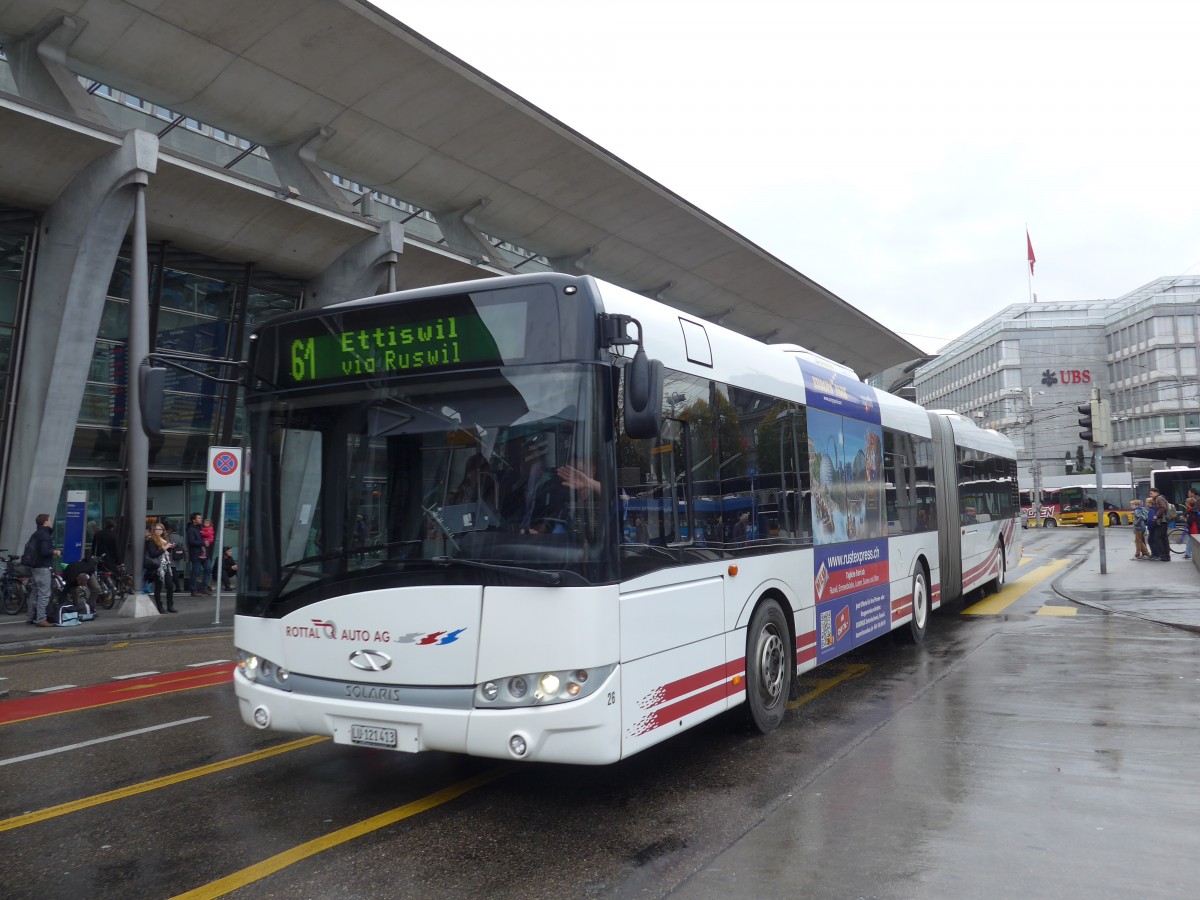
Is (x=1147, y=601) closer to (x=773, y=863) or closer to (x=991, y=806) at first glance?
(x=991, y=806)

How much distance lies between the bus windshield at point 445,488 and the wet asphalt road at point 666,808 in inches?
50.8

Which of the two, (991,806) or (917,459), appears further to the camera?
(917,459)

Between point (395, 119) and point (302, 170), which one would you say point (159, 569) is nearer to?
point (302, 170)

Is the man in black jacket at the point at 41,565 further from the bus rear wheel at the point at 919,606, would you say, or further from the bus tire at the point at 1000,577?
the bus tire at the point at 1000,577

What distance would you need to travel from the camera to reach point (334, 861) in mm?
4520

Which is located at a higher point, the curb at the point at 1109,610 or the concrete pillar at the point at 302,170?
the concrete pillar at the point at 302,170

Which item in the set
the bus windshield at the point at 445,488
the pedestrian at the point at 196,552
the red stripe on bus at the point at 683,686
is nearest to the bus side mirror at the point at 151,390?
the bus windshield at the point at 445,488

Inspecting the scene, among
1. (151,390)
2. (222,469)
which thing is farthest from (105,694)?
(222,469)

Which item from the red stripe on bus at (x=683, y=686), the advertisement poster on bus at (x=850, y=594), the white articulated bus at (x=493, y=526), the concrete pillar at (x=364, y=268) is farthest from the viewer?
the concrete pillar at (x=364, y=268)

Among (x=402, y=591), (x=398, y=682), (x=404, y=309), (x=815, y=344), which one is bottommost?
(x=398, y=682)

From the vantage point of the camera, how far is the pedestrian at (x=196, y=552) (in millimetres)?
21828

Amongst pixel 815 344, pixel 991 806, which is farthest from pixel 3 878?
pixel 815 344

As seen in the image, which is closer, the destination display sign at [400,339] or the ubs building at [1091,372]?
the destination display sign at [400,339]

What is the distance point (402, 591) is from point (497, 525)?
2.02 feet
